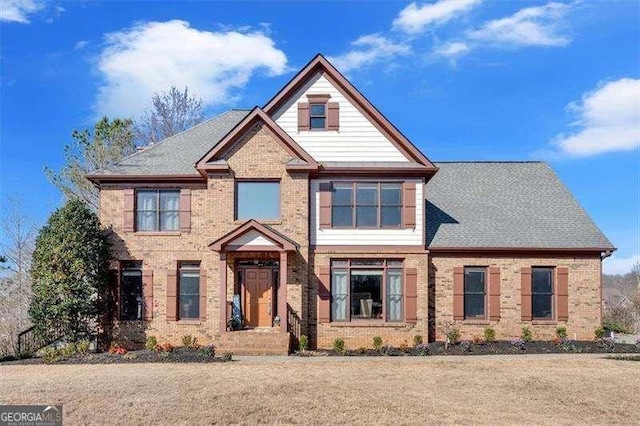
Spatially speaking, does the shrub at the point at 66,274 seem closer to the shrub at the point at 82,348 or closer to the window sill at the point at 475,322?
the shrub at the point at 82,348

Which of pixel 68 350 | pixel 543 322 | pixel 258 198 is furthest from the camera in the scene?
pixel 543 322

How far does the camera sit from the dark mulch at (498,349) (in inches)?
731

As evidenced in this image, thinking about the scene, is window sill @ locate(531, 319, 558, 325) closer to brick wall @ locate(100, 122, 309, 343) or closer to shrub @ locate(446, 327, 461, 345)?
shrub @ locate(446, 327, 461, 345)

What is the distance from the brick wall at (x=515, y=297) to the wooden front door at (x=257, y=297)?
564cm

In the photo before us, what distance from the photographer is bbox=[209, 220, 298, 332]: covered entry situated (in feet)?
62.3

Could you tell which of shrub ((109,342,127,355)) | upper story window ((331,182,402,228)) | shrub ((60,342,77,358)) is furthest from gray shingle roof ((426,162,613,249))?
shrub ((60,342,77,358))

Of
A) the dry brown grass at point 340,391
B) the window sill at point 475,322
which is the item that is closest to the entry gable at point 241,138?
the dry brown grass at point 340,391

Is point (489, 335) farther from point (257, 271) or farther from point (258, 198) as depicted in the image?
point (258, 198)

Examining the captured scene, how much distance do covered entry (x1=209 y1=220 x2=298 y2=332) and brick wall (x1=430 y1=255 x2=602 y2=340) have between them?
17.3 feet

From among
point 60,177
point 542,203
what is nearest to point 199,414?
point 542,203

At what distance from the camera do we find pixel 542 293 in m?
20.7

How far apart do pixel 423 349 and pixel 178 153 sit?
11.0 meters

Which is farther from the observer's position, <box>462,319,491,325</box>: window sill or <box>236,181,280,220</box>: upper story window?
<box>462,319,491,325</box>: window sill

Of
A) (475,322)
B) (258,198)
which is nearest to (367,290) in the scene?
(475,322)
